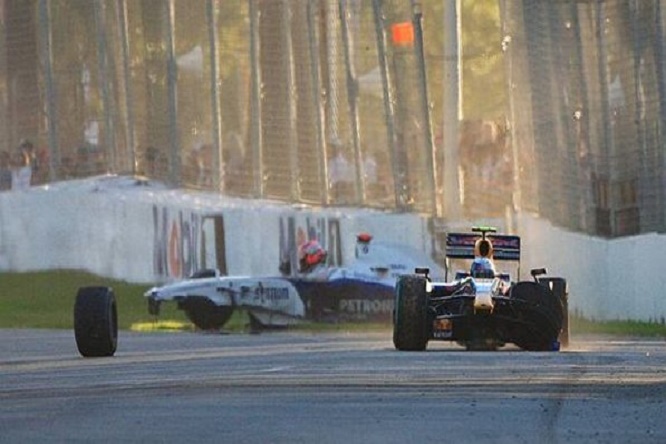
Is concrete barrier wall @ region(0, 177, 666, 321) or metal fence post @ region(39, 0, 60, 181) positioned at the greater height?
metal fence post @ region(39, 0, 60, 181)

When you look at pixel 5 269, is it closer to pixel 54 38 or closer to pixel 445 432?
pixel 54 38

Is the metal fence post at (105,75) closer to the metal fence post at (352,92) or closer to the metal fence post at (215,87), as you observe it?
the metal fence post at (215,87)

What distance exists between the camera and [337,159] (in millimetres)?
43000

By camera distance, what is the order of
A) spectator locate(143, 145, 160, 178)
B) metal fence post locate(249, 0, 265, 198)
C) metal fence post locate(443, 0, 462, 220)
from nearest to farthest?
metal fence post locate(249, 0, 265, 198) < metal fence post locate(443, 0, 462, 220) < spectator locate(143, 145, 160, 178)

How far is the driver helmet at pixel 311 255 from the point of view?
35.8 m

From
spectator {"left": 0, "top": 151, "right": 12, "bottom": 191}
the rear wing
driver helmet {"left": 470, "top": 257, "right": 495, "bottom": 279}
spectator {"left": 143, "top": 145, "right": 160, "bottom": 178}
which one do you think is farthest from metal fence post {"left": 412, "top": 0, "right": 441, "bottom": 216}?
driver helmet {"left": 470, "top": 257, "right": 495, "bottom": 279}

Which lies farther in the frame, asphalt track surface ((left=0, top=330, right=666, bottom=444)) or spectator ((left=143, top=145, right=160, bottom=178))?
spectator ((left=143, top=145, right=160, bottom=178))

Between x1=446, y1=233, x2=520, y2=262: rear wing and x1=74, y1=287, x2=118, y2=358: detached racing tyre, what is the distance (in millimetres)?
3873

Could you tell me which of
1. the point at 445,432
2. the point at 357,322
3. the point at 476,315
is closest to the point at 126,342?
the point at 476,315

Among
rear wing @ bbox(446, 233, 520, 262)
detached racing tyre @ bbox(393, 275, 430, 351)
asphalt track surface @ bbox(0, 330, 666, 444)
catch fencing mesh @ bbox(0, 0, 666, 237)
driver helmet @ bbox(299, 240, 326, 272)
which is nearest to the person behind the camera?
asphalt track surface @ bbox(0, 330, 666, 444)

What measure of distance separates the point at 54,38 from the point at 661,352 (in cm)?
2393

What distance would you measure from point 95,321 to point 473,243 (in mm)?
4416

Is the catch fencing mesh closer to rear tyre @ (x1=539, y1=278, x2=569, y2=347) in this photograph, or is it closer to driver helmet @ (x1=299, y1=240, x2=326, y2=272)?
driver helmet @ (x1=299, y1=240, x2=326, y2=272)

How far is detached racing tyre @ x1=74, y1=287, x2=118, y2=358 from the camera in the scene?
2175 centimetres
